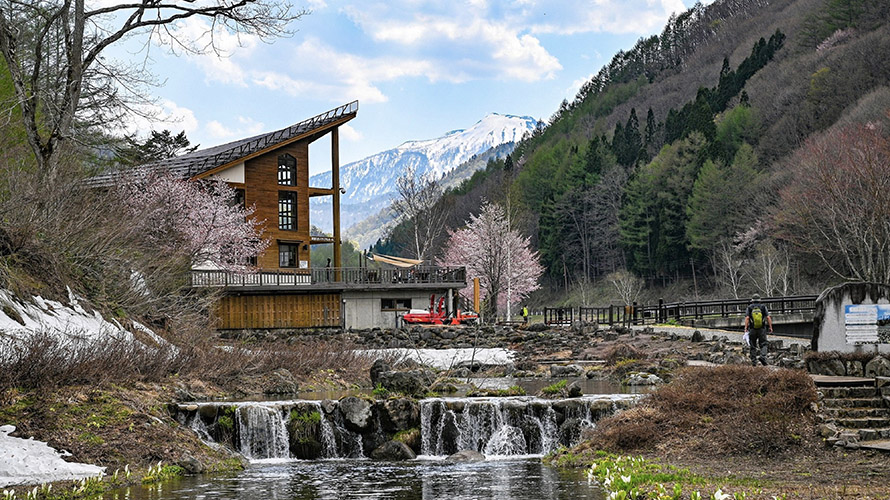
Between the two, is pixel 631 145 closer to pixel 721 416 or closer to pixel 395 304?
pixel 395 304

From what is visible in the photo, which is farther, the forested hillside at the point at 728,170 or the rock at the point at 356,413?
the forested hillside at the point at 728,170

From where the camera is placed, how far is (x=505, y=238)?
67.3m

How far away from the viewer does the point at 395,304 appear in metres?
51.2

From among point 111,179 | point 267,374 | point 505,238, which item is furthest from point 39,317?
point 505,238

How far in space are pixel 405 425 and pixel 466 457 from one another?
5.84 ft

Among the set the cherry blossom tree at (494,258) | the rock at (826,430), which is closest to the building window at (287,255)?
the cherry blossom tree at (494,258)

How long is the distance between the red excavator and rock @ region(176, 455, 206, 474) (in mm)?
33429

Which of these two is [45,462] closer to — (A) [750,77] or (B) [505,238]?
(B) [505,238]

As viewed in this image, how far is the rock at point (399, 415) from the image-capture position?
18969mm

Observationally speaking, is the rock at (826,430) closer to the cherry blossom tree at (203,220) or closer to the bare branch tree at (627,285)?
the cherry blossom tree at (203,220)

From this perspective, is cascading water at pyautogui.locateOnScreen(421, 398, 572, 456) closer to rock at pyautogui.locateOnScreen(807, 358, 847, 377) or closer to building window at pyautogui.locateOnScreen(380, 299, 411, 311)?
rock at pyautogui.locateOnScreen(807, 358, 847, 377)

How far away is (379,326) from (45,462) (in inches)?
1469

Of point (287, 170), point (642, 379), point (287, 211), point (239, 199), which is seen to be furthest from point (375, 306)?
point (642, 379)

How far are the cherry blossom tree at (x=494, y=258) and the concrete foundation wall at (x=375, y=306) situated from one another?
929 cm
